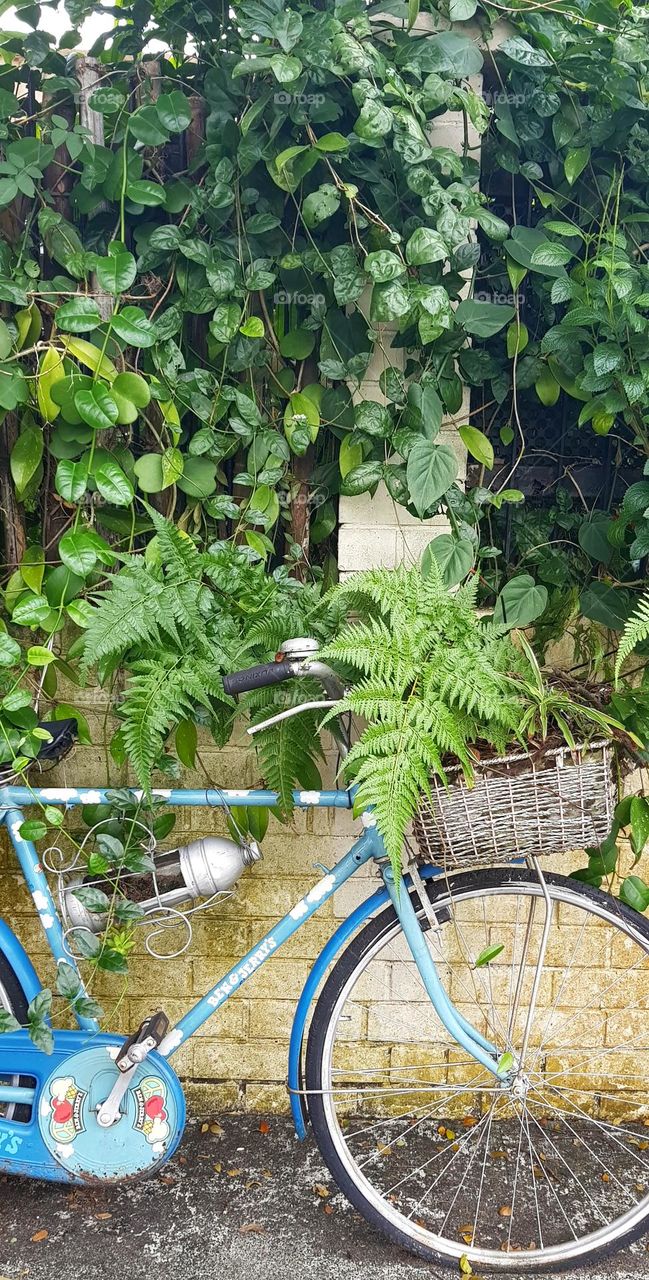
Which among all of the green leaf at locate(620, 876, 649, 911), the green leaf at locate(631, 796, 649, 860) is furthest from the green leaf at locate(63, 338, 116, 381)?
the green leaf at locate(620, 876, 649, 911)

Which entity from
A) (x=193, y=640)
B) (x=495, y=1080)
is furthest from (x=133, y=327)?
(x=495, y=1080)

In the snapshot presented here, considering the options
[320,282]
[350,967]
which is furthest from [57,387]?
[350,967]

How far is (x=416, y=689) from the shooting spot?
168 centimetres

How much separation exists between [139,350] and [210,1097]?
2.08 meters

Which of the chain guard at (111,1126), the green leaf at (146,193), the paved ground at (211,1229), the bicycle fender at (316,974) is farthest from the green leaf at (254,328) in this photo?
the paved ground at (211,1229)

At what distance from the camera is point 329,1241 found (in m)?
2.13

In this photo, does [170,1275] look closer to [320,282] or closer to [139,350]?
[139,350]

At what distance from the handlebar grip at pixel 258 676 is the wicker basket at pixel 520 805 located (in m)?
0.35

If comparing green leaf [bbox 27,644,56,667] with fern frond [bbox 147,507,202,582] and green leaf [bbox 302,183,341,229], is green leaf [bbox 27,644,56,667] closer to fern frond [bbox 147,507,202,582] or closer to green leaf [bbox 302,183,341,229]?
fern frond [bbox 147,507,202,582]

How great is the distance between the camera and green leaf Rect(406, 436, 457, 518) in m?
2.12

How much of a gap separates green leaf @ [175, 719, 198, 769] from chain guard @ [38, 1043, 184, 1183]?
67 centimetres

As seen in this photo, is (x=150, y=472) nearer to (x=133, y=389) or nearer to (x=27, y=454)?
(x=133, y=389)

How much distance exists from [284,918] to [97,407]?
125cm

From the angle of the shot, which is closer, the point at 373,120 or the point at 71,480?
the point at 373,120
